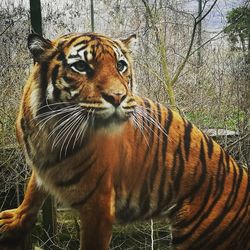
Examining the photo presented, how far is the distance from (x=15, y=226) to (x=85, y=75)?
39 cm

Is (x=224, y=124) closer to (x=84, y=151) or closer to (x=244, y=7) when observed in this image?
(x=244, y=7)

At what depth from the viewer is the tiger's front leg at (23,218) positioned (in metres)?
0.97

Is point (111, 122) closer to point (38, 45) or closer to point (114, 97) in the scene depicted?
point (114, 97)

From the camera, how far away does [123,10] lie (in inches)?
63.1

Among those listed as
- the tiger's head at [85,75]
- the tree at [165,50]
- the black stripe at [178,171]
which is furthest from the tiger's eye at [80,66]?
the tree at [165,50]

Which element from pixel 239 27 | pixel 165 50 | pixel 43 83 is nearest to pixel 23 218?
pixel 43 83

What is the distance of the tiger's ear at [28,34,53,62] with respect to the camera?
82 cm

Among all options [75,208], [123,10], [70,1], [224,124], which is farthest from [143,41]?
[75,208]

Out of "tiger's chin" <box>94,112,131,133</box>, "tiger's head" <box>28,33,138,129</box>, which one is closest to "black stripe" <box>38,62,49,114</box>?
"tiger's head" <box>28,33,138,129</box>

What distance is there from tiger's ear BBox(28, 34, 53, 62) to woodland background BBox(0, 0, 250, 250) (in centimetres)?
38

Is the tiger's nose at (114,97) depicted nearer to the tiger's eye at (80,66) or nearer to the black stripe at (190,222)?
the tiger's eye at (80,66)

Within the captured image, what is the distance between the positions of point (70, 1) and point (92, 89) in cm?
79

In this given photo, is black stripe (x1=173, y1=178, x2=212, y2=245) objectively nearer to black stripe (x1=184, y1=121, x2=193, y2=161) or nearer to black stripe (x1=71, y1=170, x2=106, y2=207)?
black stripe (x1=184, y1=121, x2=193, y2=161)

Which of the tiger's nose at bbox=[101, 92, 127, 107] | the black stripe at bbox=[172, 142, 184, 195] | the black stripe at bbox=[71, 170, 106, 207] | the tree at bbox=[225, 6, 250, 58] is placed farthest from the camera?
the tree at bbox=[225, 6, 250, 58]
